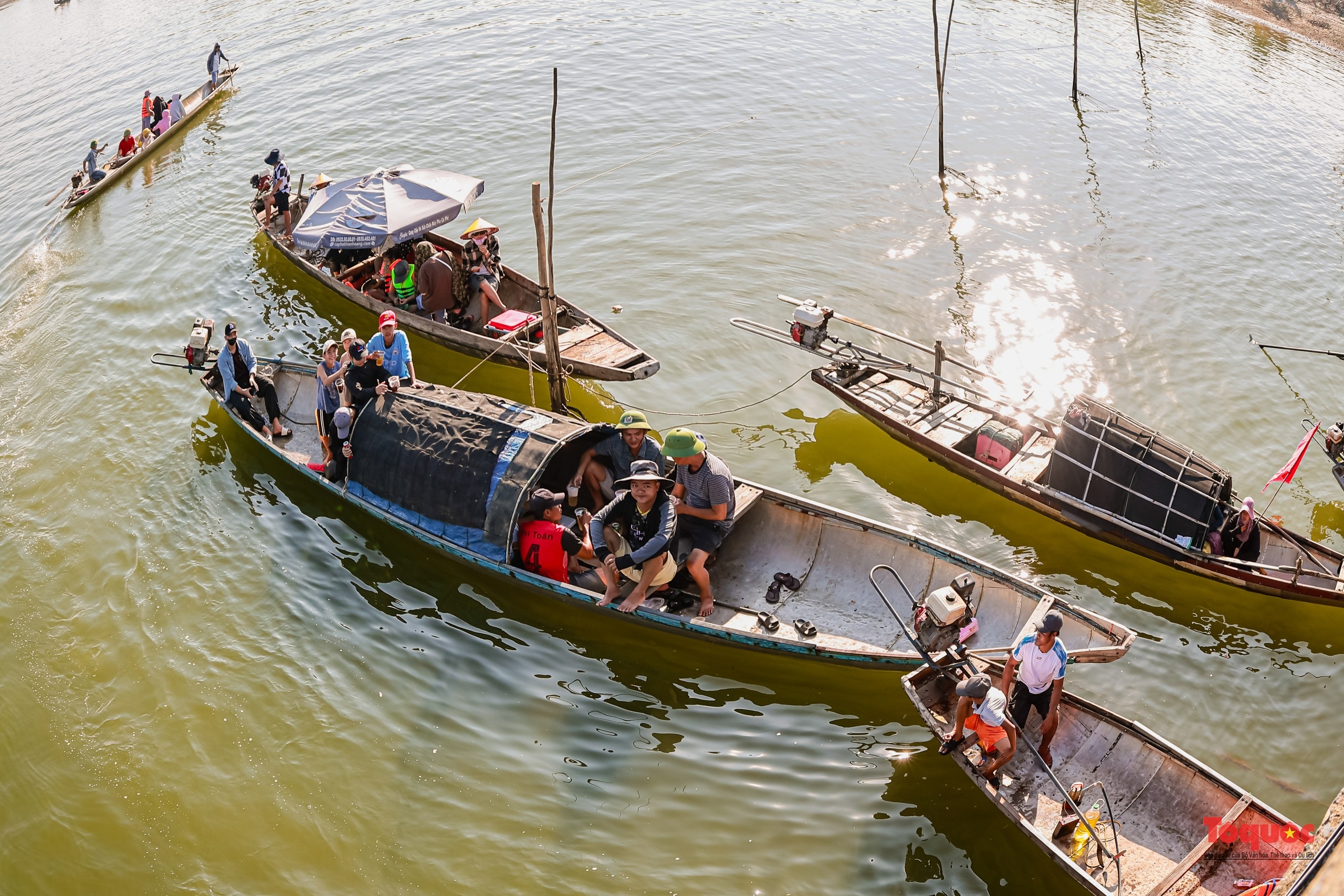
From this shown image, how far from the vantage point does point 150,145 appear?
24.9m

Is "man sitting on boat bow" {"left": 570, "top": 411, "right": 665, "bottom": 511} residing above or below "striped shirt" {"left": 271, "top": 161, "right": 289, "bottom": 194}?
below

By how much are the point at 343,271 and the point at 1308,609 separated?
16108 millimetres

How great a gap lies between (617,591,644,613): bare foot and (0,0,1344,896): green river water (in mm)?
965

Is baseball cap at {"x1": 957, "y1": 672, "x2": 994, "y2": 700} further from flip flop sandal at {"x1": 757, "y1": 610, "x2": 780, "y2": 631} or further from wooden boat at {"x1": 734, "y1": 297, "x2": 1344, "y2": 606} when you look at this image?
wooden boat at {"x1": 734, "y1": 297, "x2": 1344, "y2": 606}

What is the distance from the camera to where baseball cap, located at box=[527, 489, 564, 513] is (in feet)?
35.9

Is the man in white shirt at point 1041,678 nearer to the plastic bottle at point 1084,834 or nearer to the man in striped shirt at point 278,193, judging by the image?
the plastic bottle at point 1084,834

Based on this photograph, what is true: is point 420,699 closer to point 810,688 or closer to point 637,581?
point 637,581

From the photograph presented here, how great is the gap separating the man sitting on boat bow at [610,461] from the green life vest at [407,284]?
20.0ft

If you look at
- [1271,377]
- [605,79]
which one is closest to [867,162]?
[605,79]

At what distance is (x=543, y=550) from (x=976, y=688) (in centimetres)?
512

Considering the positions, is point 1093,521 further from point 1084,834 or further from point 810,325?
point 810,325

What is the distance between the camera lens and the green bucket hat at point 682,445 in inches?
406

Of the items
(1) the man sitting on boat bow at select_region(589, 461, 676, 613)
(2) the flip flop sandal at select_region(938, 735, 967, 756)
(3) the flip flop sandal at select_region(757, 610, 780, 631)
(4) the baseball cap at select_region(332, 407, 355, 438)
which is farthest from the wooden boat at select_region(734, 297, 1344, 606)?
(4) the baseball cap at select_region(332, 407, 355, 438)

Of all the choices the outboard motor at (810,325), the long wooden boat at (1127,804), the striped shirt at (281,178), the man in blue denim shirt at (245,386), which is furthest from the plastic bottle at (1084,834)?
the striped shirt at (281,178)
